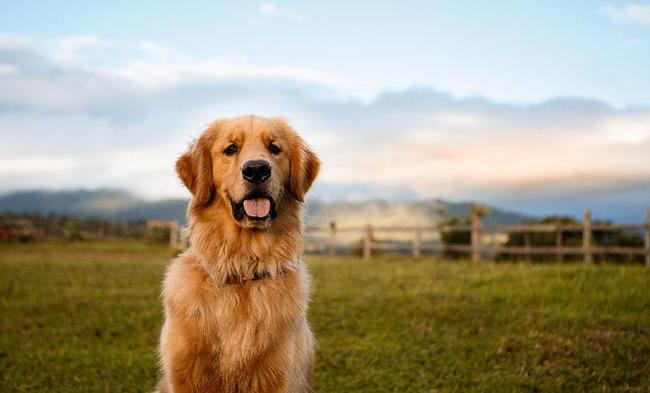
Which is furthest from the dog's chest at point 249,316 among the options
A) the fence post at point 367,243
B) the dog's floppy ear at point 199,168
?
the fence post at point 367,243

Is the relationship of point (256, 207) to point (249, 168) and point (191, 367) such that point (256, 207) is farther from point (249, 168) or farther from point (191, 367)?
point (191, 367)

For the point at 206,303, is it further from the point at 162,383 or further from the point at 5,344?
the point at 5,344

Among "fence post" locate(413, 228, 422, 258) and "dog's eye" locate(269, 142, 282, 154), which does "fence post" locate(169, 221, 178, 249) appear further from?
"dog's eye" locate(269, 142, 282, 154)

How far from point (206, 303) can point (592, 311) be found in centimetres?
740

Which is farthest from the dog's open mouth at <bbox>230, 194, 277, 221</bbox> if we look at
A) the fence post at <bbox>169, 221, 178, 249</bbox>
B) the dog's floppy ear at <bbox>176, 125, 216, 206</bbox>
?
the fence post at <bbox>169, 221, 178, 249</bbox>

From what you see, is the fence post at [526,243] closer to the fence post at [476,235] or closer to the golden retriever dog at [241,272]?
the fence post at [476,235]

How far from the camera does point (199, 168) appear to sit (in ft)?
13.6

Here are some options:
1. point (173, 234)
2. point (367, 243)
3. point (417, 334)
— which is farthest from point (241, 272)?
point (173, 234)

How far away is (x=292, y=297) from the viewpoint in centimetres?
399

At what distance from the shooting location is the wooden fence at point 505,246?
774 inches

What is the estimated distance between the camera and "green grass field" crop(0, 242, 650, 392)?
6.39 m

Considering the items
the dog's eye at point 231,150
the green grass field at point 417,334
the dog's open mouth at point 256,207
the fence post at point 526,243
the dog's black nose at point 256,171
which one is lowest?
the green grass field at point 417,334

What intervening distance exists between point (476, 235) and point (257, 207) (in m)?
21.1

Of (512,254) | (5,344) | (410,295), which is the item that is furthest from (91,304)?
(512,254)
